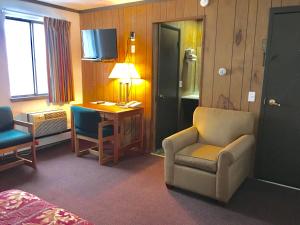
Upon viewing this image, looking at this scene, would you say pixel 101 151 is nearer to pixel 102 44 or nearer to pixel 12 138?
pixel 12 138

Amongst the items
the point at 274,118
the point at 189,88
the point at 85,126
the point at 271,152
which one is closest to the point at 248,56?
the point at 274,118

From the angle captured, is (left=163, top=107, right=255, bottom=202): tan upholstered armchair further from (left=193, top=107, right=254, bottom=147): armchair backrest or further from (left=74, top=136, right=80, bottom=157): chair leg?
(left=74, top=136, right=80, bottom=157): chair leg

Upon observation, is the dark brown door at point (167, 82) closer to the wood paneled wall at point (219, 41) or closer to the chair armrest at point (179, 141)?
the wood paneled wall at point (219, 41)

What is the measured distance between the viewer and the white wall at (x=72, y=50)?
3.58 m

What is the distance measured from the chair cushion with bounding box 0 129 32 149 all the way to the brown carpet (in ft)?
1.37

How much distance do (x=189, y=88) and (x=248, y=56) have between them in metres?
1.98

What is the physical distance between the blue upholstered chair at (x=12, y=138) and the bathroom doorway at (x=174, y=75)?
6.06ft

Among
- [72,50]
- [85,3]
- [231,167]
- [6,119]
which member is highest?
[85,3]

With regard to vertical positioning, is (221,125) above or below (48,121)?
above

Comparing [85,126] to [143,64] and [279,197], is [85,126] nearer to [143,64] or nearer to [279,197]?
[143,64]

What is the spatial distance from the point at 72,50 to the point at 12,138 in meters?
2.02

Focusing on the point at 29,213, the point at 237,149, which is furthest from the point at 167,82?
the point at 29,213

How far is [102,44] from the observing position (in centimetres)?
395

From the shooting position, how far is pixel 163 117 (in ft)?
13.8
